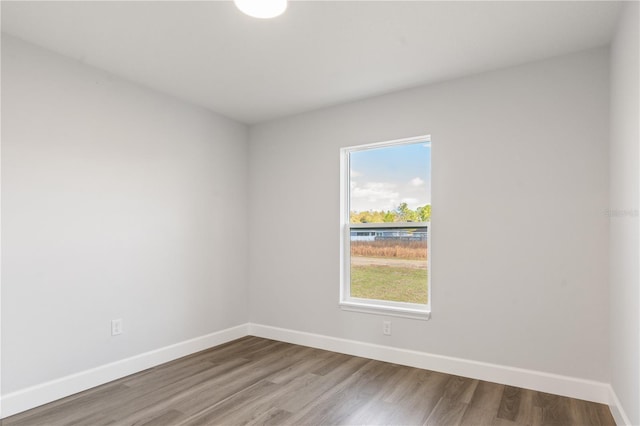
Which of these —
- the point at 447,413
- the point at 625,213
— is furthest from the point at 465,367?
the point at 625,213

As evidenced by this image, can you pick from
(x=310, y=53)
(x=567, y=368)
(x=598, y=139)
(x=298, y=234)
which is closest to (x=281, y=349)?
(x=298, y=234)

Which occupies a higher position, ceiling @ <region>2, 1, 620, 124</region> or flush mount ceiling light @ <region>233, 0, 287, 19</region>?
ceiling @ <region>2, 1, 620, 124</region>

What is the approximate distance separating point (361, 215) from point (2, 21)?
10.4 ft

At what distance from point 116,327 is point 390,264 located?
8.26 ft

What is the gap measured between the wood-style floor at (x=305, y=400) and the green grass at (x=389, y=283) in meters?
0.65

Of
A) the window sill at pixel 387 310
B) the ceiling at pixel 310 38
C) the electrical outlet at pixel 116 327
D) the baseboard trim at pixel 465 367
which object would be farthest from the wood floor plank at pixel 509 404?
the electrical outlet at pixel 116 327

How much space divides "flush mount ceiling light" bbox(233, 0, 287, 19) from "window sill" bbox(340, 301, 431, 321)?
2.64m

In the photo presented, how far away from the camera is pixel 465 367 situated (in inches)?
121

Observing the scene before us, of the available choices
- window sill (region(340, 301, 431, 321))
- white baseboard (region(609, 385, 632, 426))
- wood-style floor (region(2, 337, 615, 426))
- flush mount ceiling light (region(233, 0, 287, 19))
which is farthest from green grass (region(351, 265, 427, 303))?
flush mount ceiling light (region(233, 0, 287, 19))

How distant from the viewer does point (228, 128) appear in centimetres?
433

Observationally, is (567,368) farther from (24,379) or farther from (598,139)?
(24,379)

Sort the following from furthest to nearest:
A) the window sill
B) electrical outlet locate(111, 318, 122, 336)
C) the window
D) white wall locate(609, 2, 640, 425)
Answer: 1. the window
2. the window sill
3. electrical outlet locate(111, 318, 122, 336)
4. white wall locate(609, 2, 640, 425)

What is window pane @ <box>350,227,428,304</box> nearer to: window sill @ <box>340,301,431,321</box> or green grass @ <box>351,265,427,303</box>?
green grass @ <box>351,265,427,303</box>

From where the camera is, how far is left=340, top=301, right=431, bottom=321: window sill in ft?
10.9
